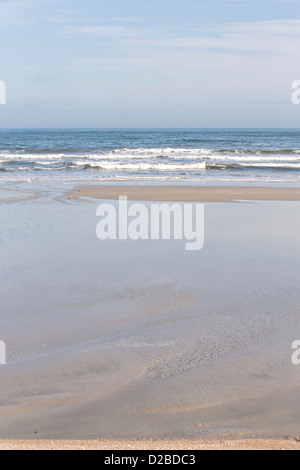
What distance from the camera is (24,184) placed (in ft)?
55.0

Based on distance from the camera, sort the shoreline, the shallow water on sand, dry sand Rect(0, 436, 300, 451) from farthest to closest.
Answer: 1. the shoreline
2. the shallow water on sand
3. dry sand Rect(0, 436, 300, 451)

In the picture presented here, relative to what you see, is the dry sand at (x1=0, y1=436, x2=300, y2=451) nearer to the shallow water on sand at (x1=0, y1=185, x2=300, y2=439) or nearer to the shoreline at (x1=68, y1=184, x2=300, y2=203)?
the shallow water on sand at (x1=0, y1=185, x2=300, y2=439)

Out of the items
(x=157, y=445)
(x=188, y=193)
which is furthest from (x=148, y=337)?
(x=188, y=193)

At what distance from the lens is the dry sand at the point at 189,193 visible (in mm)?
13469

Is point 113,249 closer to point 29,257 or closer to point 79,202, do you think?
point 29,257

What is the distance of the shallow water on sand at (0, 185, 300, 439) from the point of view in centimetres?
312

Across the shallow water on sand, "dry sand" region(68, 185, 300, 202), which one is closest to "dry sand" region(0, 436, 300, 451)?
the shallow water on sand

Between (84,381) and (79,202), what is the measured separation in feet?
29.9

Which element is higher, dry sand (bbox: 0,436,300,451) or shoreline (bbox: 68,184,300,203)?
shoreline (bbox: 68,184,300,203)

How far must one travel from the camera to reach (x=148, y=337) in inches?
170

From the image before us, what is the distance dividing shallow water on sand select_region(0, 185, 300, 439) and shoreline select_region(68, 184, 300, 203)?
18.2ft

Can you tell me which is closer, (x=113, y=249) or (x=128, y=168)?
(x=113, y=249)

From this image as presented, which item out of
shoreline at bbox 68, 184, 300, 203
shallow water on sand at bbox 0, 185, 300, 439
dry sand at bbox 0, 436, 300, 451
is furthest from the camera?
shoreline at bbox 68, 184, 300, 203
